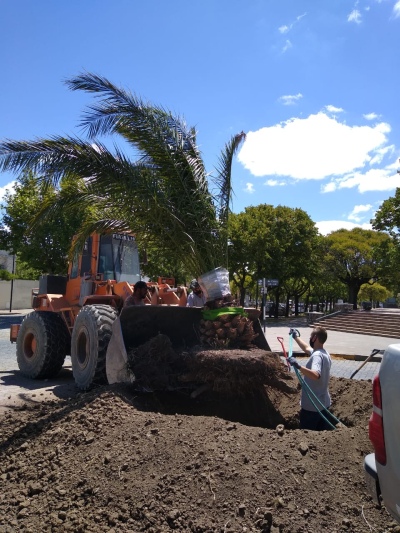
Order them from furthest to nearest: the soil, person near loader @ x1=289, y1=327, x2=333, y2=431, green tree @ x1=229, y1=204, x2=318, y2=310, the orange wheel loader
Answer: green tree @ x1=229, y1=204, x2=318, y2=310 → the orange wheel loader → person near loader @ x1=289, y1=327, x2=333, y2=431 → the soil

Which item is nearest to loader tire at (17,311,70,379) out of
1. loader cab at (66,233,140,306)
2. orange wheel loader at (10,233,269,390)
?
orange wheel loader at (10,233,269,390)

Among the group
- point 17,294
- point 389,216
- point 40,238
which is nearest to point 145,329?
point 40,238

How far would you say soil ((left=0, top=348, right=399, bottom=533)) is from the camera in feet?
11.5

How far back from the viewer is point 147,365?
6.49 metres

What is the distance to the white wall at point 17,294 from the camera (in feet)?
138

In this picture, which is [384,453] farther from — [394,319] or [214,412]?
[394,319]

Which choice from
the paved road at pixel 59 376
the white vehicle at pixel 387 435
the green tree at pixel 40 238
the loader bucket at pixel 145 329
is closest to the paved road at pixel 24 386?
the paved road at pixel 59 376

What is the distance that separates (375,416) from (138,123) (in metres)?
6.32

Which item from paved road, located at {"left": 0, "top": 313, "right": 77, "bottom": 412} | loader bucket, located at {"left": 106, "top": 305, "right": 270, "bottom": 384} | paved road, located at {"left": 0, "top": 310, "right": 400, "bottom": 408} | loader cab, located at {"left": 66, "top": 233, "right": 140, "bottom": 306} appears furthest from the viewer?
loader cab, located at {"left": 66, "top": 233, "right": 140, "bottom": 306}

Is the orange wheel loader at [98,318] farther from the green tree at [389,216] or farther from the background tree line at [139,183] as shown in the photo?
the green tree at [389,216]

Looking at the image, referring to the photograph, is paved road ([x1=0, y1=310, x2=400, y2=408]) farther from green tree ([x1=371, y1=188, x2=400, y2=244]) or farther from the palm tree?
green tree ([x1=371, y1=188, x2=400, y2=244])

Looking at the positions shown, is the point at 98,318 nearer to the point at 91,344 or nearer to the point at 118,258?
the point at 91,344

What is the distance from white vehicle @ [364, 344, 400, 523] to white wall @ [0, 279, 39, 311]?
135ft

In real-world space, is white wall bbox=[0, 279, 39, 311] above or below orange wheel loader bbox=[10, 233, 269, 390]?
above
